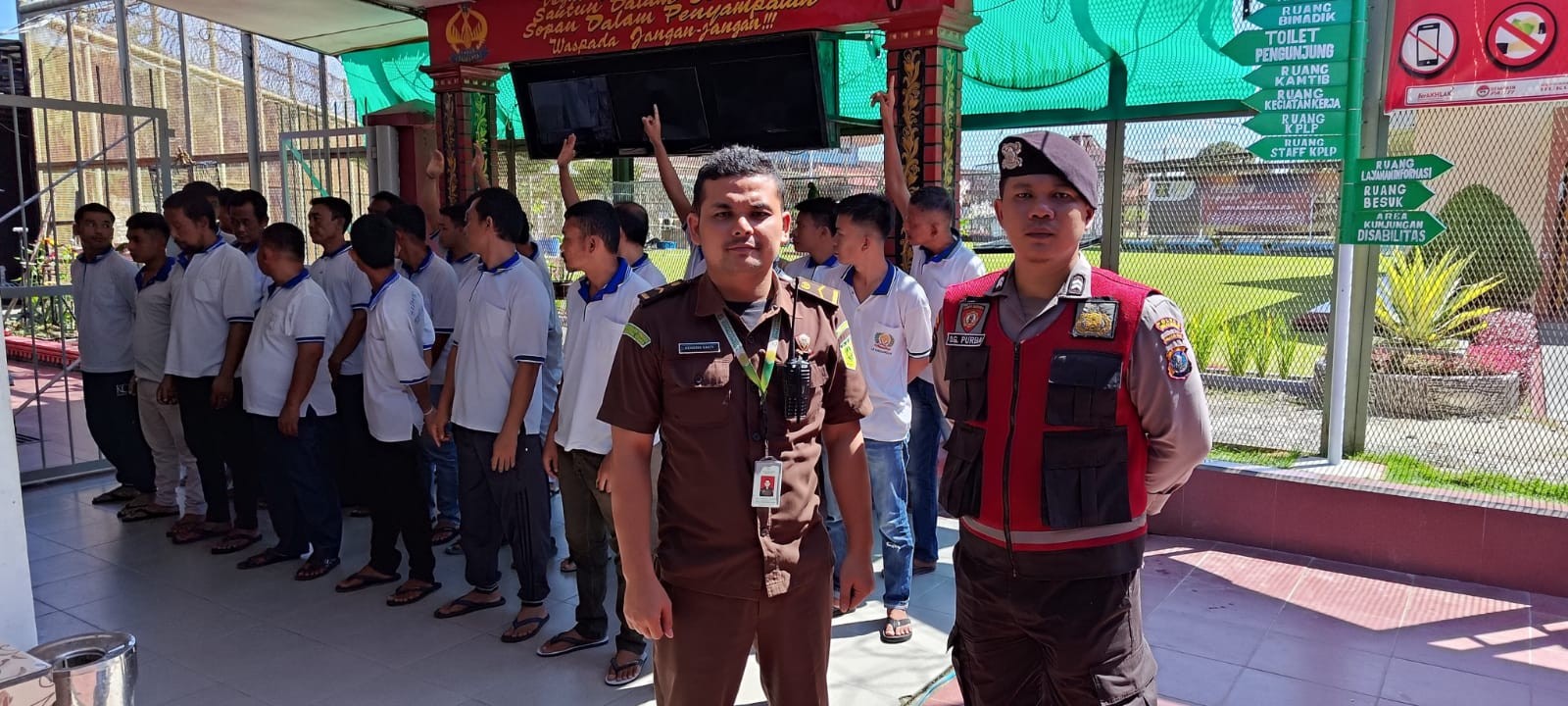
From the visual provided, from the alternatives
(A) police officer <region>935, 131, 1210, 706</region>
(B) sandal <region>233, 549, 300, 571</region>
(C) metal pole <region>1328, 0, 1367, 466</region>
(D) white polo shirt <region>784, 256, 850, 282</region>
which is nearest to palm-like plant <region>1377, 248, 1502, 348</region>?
(C) metal pole <region>1328, 0, 1367, 466</region>

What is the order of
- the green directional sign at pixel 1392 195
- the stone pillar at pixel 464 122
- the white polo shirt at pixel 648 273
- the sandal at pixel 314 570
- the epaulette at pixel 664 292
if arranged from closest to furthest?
the epaulette at pixel 664 292, the white polo shirt at pixel 648 273, the green directional sign at pixel 1392 195, the sandal at pixel 314 570, the stone pillar at pixel 464 122

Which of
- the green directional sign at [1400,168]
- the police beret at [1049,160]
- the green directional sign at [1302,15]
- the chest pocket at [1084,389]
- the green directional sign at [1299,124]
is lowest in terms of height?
the chest pocket at [1084,389]

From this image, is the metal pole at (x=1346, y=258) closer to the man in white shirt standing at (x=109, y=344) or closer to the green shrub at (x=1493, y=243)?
the green shrub at (x=1493, y=243)

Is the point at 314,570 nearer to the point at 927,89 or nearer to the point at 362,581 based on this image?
the point at 362,581

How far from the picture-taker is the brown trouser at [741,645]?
2.26 m

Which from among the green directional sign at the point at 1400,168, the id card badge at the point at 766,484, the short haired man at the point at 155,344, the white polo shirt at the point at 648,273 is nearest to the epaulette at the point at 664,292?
the id card badge at the point at 766,484

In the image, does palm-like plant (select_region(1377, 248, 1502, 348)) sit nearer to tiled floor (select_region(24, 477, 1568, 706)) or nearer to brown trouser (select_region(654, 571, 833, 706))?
tiled floor (select_region(24, 477, 1568, 706))

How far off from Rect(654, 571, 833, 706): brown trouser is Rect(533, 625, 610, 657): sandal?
1.58 metres

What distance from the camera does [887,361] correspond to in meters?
3.87

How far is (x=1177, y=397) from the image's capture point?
83.7 inches

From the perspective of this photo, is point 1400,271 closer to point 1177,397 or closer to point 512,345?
point 1177,397

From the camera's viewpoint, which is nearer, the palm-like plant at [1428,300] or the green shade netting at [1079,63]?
the palm-like plant at [1428,300]

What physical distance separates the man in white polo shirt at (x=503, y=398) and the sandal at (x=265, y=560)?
1.43m

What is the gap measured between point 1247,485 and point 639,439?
368 centimetres
